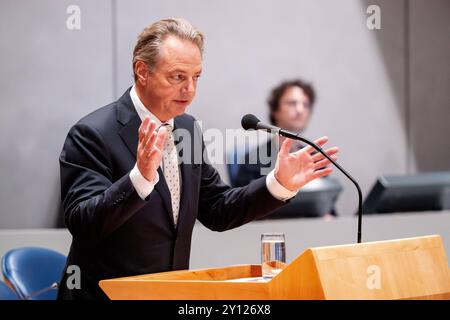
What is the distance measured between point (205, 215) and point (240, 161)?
53.1 inches

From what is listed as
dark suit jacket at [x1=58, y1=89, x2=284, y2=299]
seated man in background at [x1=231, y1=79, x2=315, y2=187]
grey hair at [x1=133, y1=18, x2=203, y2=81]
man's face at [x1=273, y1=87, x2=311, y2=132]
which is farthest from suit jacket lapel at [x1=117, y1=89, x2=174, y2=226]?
man's face at [x1=273, y1=87, x2=311, y2=132]

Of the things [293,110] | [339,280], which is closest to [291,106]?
[293,110]

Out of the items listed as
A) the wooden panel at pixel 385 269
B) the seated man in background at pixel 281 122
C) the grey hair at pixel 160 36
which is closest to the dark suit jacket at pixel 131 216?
the grey hair at pixel 160 36

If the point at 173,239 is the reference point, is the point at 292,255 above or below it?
below

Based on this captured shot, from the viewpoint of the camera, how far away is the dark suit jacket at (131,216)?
2271 mm

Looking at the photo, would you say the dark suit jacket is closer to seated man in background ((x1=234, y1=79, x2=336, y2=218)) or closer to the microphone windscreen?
the microphone windscreen

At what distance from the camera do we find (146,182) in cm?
205

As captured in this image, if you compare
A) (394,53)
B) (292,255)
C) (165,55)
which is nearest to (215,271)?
(165,55)

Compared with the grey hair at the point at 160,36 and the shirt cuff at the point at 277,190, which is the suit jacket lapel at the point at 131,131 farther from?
the shirt cuff at the point at 277,190

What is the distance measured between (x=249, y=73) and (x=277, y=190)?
2618 mm

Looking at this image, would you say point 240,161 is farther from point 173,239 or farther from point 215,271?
point 215,271

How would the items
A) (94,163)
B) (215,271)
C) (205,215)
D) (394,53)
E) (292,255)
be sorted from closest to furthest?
(215,271)
(94,163)
(205,215)
(292,255)
(394,53)

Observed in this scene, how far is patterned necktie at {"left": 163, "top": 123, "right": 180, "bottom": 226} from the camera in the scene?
7.94 ft

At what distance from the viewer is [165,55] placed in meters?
2.43
